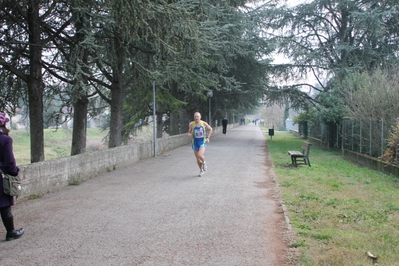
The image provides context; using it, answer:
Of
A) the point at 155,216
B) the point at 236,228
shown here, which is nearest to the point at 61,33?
the point at 155,216

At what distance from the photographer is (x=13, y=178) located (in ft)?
15.8

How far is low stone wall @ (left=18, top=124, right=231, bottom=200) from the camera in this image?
301 inches

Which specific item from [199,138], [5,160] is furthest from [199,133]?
[5,160]

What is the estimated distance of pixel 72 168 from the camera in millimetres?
9336

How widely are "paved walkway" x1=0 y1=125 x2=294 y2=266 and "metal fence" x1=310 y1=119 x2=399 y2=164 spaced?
6.08m

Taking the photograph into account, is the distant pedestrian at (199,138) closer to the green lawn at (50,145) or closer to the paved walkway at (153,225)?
the paved walkway at (153,225)

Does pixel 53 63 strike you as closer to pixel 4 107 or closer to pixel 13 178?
pixel 4 107

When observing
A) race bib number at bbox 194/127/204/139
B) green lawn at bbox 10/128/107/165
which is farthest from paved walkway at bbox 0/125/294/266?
green lawn at bbox 10/128/107/165

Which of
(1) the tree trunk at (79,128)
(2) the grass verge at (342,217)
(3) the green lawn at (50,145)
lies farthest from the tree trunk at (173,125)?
(2) the grass verge at (342,217)

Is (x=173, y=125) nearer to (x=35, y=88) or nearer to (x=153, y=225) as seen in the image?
(x=35, y=88)

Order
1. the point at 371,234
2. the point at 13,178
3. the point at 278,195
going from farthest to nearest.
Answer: the point at 278,195
the point at 371,234
the point at 13,178

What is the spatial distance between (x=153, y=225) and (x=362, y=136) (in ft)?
42.7

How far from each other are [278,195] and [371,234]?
9.62ft

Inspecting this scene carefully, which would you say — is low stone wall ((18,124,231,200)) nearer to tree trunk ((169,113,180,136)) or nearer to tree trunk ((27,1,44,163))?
tree trunk ((27,1,44,163))
